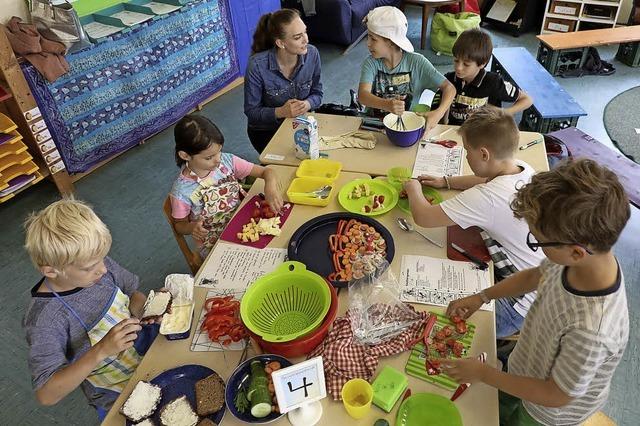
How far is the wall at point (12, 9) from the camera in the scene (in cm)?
330

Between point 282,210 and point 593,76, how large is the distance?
4326mm

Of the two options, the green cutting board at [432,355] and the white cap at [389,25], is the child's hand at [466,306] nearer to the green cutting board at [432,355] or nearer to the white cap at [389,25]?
the green cutting board at [432,355]

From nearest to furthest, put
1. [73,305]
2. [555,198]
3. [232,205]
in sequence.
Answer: [555,198] < [73,305] < [232,205]

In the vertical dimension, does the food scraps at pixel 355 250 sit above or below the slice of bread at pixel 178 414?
above

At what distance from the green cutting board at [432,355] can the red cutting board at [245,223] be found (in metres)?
0.72

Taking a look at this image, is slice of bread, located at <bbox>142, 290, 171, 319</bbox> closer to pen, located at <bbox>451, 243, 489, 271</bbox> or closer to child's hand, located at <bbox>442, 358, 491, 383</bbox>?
child's hand, located at <bbox>442, 358, 491, 383</bbox>

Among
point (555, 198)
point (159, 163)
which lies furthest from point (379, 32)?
point (159, 163)

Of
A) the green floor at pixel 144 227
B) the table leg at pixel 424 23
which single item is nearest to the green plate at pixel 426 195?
the green floor at pixel 144 227

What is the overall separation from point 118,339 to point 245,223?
2.42 feet

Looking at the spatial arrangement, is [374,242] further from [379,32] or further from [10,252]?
[10,252]

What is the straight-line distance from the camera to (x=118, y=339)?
1.31 meters

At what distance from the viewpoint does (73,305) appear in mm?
1406

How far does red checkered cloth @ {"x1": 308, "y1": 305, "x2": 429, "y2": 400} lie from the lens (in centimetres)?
132

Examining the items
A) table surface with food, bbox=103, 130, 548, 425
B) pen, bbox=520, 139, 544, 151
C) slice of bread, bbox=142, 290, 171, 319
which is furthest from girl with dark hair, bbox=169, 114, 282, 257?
pen, bbox=520, 139, 544, 151
